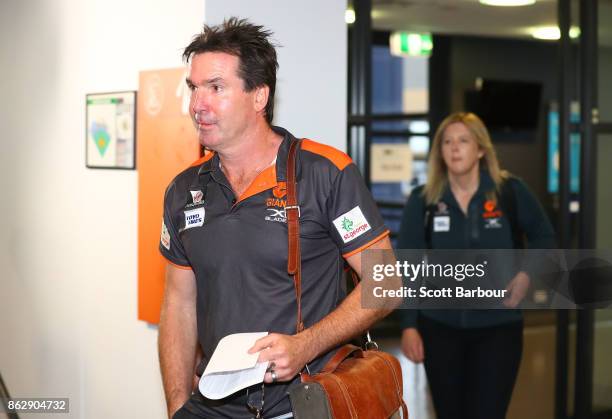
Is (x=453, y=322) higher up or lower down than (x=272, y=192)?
lower down

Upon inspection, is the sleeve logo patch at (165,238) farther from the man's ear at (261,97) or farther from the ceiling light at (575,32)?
the ceiling light at (575,32)

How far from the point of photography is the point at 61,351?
4.32 m

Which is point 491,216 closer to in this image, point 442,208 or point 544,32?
point 442,208

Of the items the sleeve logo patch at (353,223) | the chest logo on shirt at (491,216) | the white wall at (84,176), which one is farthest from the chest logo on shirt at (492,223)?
the sleeve logo patch at (353,223)

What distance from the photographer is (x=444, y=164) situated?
4.18m

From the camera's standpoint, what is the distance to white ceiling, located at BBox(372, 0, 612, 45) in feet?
19.1

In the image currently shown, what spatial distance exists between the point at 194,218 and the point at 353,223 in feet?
1.55

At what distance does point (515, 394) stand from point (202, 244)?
14.4 feet

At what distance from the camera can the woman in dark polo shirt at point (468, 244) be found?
3830 millimetres

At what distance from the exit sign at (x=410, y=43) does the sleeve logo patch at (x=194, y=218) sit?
19.9ft

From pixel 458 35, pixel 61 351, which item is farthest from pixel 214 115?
pixel 458 35

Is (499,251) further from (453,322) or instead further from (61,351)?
(61,351)

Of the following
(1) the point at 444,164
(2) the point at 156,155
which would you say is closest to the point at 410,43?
(1) the point at 444,164

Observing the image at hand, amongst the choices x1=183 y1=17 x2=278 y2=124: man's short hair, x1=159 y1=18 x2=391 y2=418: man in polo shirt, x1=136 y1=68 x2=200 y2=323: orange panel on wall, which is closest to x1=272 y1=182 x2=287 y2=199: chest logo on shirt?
x1=159 y1=18 x2=391 y2=418: man in polo shirt
